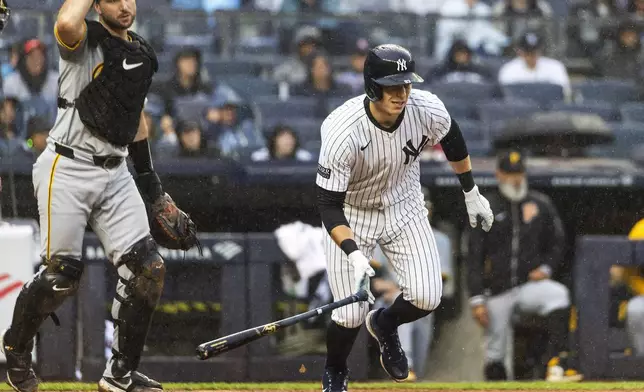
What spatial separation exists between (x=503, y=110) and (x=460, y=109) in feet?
1.20

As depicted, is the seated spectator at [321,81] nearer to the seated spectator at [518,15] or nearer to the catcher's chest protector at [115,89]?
the seated spectator at [518,15]

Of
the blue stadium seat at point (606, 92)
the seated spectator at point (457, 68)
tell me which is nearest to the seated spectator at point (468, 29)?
the seated spectator at point (457, 68)

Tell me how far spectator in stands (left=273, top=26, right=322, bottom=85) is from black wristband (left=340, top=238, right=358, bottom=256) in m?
5.37

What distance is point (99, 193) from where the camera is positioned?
5.23m

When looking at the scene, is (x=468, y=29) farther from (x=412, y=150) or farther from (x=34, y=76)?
(x=412, y=150)

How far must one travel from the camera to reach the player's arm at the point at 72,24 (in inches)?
193

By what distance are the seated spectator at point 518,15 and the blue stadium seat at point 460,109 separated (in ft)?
4.81

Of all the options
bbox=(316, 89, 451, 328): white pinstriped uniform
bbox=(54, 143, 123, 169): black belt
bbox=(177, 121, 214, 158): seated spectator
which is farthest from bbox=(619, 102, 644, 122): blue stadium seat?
bbox=(54, 143, 123, 169): black belt

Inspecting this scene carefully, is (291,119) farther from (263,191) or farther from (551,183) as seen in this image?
(551,183)

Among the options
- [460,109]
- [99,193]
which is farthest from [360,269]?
[460,109]

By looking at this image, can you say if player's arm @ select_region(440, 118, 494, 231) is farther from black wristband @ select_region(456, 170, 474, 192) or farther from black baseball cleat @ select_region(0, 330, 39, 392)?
black baseball cleat @ select_region(0, 330, 39, 392)

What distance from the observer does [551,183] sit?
8641 mm

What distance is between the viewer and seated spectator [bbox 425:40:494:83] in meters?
10.9

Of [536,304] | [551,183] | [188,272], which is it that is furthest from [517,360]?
[188,272]
